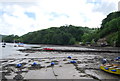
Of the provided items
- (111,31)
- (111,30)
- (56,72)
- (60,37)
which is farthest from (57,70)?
(60,37)

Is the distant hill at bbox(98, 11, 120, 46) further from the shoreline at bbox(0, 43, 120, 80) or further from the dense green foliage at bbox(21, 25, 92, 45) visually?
the shoreline at bbox(0, 43, 120, 80)

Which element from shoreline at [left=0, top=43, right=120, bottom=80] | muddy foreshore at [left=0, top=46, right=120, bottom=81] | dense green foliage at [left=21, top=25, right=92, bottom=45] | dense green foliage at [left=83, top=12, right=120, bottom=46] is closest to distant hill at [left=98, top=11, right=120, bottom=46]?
dense green foliage at [left=83, top=12, right=120, bottom=46]

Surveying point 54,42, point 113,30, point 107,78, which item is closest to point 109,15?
point 113,30

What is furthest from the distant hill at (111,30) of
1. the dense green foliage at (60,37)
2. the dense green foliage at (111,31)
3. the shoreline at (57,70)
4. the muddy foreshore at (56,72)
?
the muddy foreshore at (56,72)

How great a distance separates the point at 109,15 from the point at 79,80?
364ft

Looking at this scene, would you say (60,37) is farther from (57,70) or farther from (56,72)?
(56,72)

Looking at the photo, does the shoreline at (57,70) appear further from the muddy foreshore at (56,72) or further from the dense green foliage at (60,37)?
the dense green foliage at (60,37)

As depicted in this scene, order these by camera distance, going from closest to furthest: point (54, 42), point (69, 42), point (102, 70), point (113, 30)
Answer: point (102, 70) < point (113, 30) < point (69, 42) < point (54, 42)

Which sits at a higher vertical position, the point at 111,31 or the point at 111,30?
the point at 111,30

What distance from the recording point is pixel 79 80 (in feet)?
39.6

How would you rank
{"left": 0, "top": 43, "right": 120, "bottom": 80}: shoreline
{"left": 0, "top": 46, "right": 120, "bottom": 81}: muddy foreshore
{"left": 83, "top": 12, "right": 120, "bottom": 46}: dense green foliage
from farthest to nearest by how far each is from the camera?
{"left": 83, "top": 12, "right": 120, "bottom": 46}: dense green foliage, {"left": 0, "top": 43, "right": 120, "bottom": 80}: shoreline, {"left": 0, "top": 46, "right": 120, "bottom": 81}: muddy foreshore

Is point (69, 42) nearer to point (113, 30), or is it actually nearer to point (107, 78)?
point (113, 30)

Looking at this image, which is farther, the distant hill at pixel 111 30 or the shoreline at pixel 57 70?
the distant hill at pixel 111 30

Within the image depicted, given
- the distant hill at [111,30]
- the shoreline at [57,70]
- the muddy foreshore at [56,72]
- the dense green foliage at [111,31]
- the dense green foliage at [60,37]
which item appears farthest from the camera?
the dense green foliage at [60,37]
